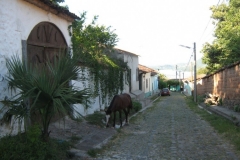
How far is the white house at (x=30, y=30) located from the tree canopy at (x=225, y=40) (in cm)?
1302

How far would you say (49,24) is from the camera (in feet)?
30.8

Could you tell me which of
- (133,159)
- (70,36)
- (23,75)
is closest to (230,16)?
(70,36)

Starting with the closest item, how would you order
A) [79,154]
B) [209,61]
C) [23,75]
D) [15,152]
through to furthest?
[15,152], [23,75], [79,154], [209,61]

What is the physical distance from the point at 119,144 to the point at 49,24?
4.56m

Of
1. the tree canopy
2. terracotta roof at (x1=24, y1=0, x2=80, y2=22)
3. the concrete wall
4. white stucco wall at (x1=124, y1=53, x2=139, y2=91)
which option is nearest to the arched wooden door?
terracotta roof at (x1=24, y1=0, x2=80, y2=22)

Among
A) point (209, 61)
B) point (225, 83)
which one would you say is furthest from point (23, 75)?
point (209, 61)

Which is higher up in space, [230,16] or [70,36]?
[230,16]

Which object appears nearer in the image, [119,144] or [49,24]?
[119,144]

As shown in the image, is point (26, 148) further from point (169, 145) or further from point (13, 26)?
point (169, 145)

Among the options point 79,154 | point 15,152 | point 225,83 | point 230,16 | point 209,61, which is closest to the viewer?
point 15,152

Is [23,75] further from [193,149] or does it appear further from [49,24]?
[193,149]

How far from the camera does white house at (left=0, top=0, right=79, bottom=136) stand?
22.0 feet

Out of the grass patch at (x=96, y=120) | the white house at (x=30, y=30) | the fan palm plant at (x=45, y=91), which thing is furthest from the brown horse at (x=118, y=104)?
the fan palm plant at (x=45, y=91)

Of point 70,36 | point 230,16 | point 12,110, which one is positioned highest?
point 230,16
